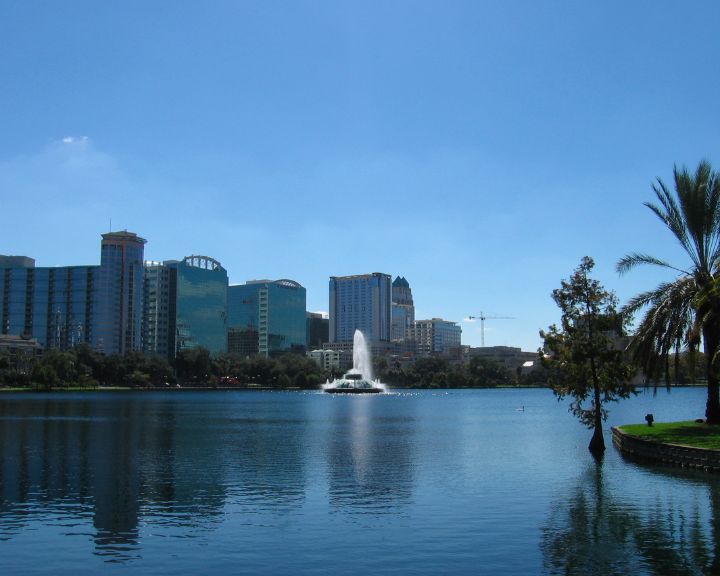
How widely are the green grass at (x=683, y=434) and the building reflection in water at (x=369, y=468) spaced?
14.1 meters

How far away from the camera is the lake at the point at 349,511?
20906 mm

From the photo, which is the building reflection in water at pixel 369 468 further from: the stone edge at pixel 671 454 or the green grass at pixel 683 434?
the green grass at pixel 683 434

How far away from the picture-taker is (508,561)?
68.2ft

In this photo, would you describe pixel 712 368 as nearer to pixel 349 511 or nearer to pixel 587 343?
pixel 587 343

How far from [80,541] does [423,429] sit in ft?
169

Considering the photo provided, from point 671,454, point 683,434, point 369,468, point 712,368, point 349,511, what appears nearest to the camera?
point 349,511

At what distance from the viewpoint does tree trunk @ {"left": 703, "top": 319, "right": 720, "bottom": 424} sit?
42812 mm

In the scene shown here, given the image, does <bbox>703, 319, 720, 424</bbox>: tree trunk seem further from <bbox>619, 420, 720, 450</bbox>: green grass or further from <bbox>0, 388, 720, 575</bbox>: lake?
<bbox>0, 388, 720, 575</bbox>: lake

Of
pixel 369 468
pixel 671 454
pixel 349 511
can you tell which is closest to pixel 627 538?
pixel 349 511

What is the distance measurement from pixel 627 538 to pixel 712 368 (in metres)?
22.4

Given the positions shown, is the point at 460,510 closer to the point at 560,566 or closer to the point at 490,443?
the point at 560,566

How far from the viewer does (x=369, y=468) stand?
135 ft

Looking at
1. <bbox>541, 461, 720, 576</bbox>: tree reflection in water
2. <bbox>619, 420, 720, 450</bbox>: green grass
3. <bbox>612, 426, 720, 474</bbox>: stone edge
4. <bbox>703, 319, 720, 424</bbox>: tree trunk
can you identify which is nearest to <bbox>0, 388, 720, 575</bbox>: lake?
<bbox>541, 461, 720, 576</bbox>: tree reflection in water

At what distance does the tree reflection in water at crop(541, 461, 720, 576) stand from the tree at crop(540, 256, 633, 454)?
1245 centimetres
